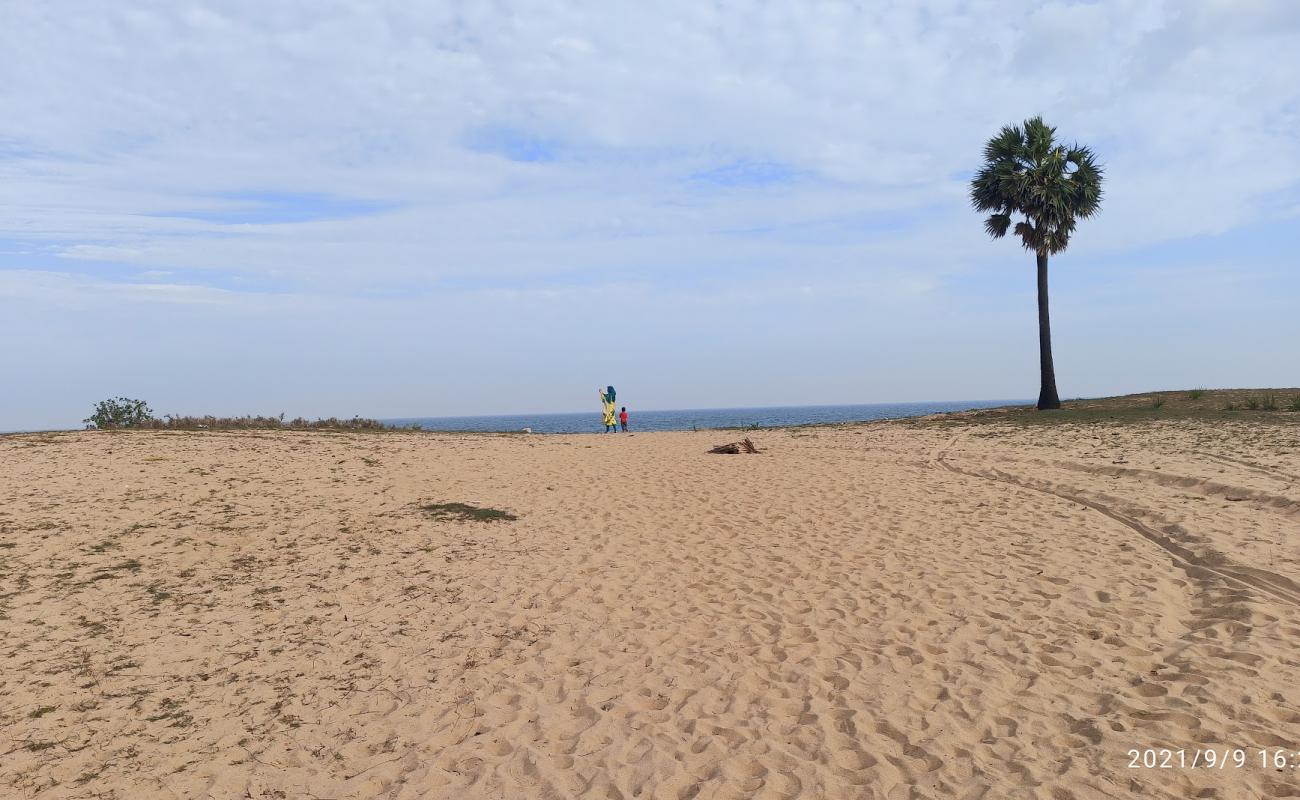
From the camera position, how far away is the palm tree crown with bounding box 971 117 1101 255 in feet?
104

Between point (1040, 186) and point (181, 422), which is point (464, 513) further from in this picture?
point (1040, 186)

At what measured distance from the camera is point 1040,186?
31719mm

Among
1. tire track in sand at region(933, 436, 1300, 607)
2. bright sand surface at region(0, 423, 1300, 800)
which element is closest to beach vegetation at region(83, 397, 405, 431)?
bright sand surface at region(0, 423, 1300, 800)

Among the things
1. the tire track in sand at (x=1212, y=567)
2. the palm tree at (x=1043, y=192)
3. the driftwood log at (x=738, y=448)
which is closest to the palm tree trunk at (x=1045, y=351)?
the palm tree at (x=1043, y=192)

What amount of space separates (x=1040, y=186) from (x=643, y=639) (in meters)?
31.7

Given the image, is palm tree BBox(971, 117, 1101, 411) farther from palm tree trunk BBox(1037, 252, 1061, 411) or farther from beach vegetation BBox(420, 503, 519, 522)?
beach vegetation BBox(420, 503, 519, 522)

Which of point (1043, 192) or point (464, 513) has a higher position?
point (1043, 192)

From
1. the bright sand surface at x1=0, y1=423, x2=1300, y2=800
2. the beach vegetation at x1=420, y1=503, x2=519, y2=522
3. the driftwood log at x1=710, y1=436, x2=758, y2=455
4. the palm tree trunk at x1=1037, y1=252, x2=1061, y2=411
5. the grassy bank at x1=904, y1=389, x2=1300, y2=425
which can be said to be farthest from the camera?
the palm tree trunk at x1=1037, y1=252, x2=1061, y2=411

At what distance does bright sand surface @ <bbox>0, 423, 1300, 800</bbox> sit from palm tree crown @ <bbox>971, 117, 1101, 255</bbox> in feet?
67.4

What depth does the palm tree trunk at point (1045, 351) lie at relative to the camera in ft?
103

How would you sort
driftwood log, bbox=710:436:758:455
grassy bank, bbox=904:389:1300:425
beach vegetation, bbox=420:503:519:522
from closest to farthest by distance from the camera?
1. beach vegetation, bbox=420:503:519:522
2. driftwood log, bbox=710:436:758:455
3. grassy bank, bbox=904:389:1300:425

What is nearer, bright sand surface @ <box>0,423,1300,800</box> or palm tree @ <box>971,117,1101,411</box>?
bright sand surface @ <box>0,423,1300,800</box>

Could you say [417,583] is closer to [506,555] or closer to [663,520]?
[506,555]

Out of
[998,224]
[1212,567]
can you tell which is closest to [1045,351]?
[998,224]
